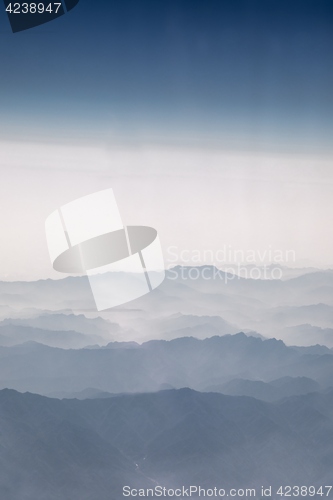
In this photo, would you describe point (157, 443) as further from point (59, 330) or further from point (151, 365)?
point (59, 330)

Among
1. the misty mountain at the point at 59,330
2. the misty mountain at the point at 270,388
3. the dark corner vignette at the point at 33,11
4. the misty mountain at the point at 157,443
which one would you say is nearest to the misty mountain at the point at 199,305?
the misty mountain at the point at 59,330

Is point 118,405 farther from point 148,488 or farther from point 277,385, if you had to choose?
point 277,385

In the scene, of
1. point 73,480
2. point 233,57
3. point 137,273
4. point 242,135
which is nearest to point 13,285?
point 137,273

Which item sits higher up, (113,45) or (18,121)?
(113,45)

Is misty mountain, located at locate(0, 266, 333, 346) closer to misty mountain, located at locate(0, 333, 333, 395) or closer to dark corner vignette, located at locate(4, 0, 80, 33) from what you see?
misty mountain, located at locate(0, 333, 333, 395)

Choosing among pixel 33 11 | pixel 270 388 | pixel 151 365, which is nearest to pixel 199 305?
pixel 151 365

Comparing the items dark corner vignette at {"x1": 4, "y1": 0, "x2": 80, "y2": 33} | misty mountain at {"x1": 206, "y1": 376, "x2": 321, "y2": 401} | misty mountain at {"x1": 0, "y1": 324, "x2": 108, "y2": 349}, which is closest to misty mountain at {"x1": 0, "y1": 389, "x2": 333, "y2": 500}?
misty mountain at {"x1": 206, "y1": 376, "x2": 321, "y2": 401}

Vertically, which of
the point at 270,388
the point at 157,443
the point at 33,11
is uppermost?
the point at 33,11
